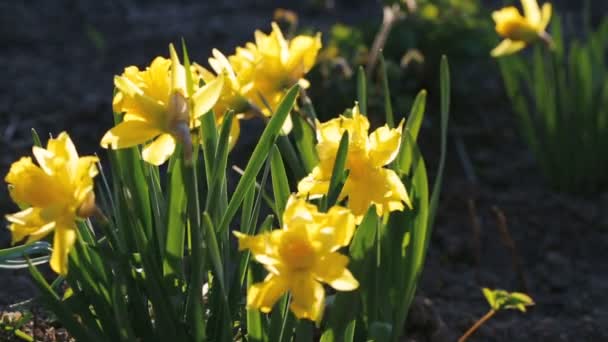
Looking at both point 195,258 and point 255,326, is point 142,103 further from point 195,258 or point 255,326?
point 255,326

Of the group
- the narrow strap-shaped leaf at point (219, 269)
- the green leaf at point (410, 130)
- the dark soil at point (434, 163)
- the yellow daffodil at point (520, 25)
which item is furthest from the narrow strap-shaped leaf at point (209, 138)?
the yellow daffodil at point (520, 25)

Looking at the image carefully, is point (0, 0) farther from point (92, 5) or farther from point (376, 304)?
point (376, 304)

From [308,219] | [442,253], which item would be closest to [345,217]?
[308,219]

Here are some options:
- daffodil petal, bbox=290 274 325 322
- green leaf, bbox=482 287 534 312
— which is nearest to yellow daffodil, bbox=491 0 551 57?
green leaf, bbox=482 287 534 312

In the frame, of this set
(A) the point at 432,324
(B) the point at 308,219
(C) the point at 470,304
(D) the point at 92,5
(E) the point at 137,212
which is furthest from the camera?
(D) the point at 92,5

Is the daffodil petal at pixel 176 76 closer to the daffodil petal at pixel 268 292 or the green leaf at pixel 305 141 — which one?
the daffodil petal at pixel 268 292

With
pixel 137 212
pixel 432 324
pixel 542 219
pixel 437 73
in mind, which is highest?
pixel 137 212
